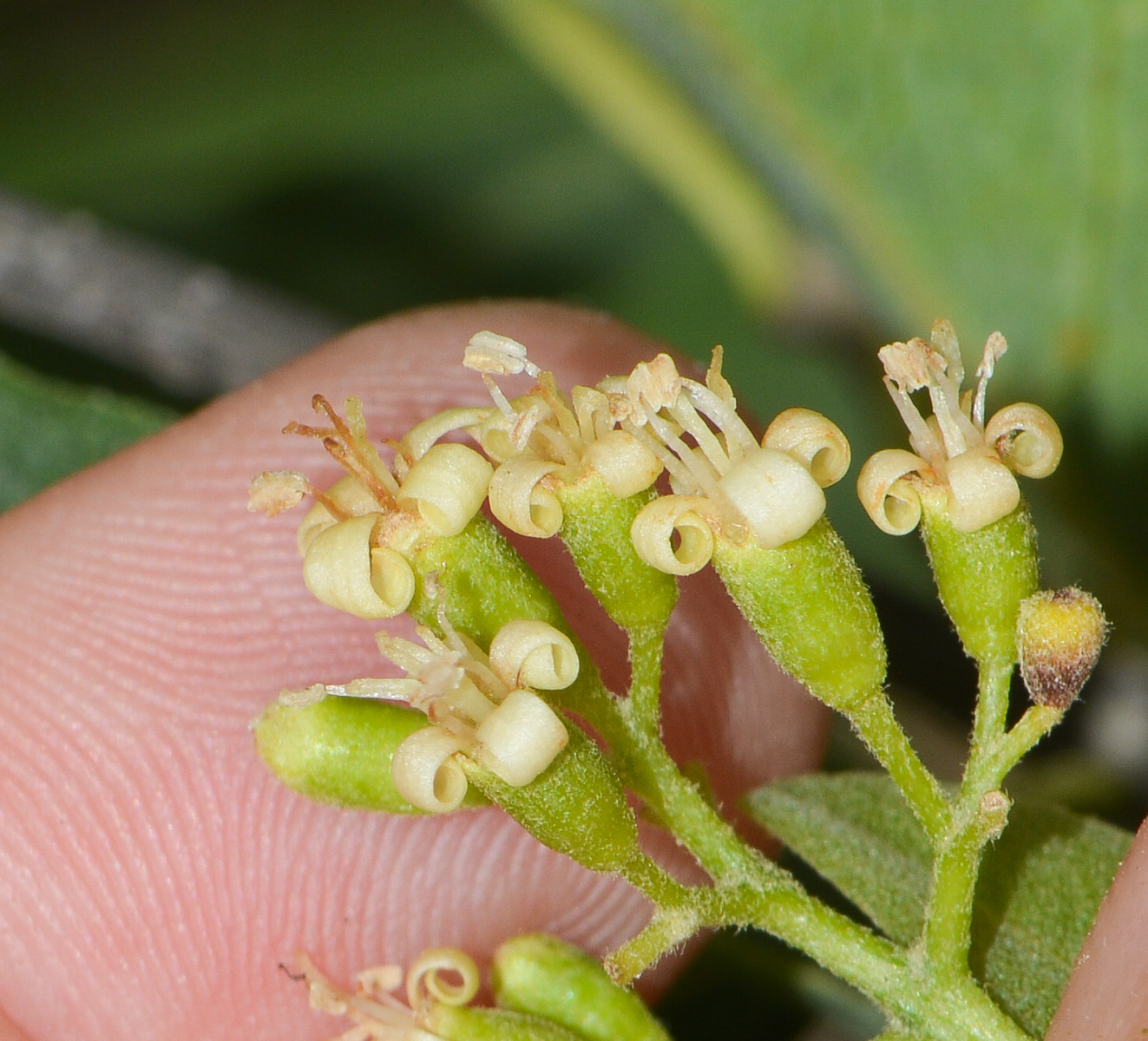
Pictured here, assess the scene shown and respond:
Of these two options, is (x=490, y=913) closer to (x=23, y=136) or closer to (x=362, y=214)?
(x=362, y=214)

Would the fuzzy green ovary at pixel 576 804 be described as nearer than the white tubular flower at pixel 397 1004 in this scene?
Yes

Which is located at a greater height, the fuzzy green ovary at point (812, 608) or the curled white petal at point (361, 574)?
the fuzzy green ovary at point (812, 608)

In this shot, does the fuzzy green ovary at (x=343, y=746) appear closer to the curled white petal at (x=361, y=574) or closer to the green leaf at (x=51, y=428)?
the curled white petal at (x=361, y=574)

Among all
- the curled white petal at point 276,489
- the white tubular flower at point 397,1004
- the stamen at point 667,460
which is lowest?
the white tubular flower at point 397,1004

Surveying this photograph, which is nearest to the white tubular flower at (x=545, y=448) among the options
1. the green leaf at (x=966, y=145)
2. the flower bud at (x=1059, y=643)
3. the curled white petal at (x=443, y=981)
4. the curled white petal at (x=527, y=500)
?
the curled white petal at (x=527, y=500)

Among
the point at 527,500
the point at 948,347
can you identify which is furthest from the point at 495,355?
the point at 948,347

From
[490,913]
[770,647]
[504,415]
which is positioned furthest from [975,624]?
[490,913]
